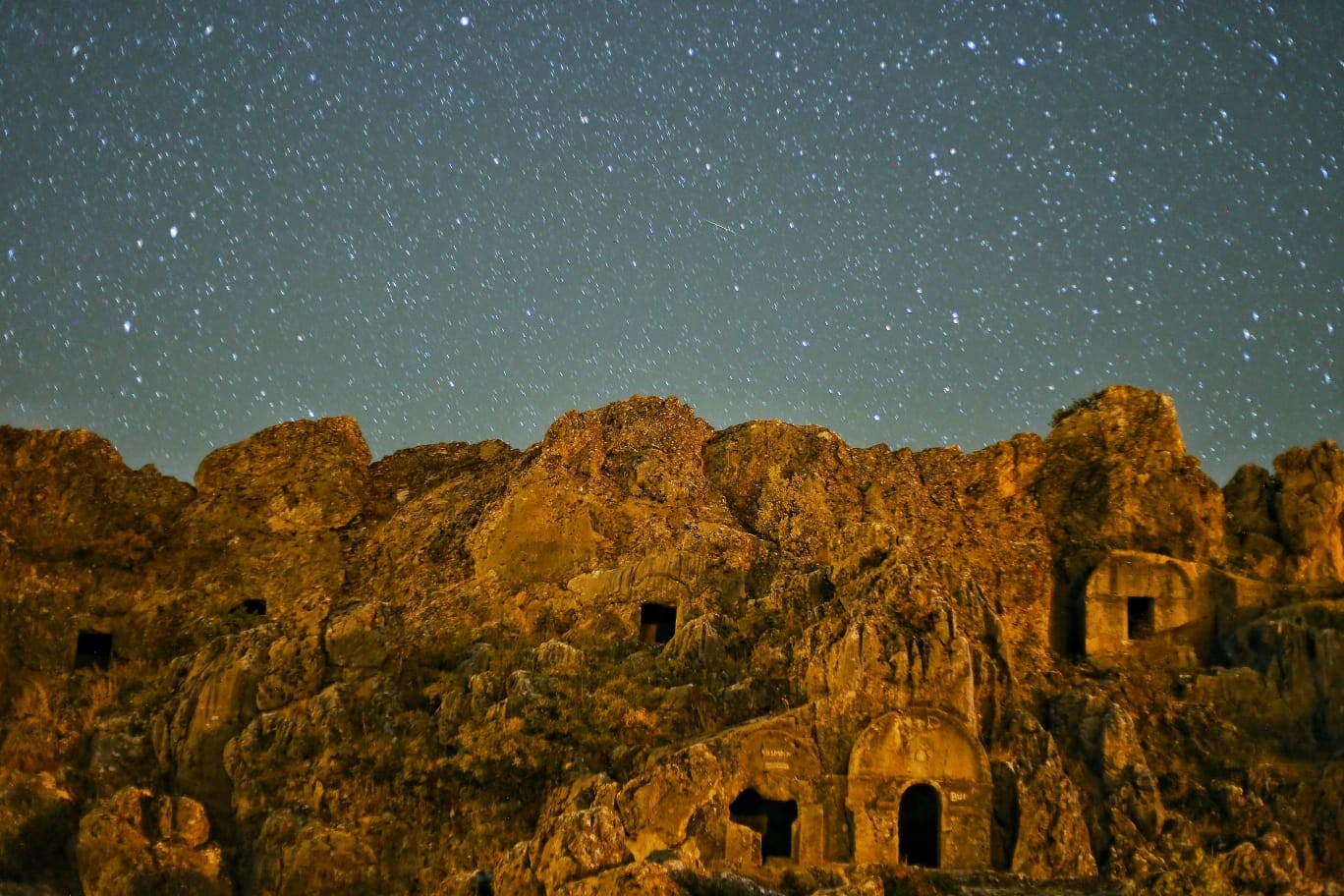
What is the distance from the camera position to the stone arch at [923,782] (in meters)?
25.8

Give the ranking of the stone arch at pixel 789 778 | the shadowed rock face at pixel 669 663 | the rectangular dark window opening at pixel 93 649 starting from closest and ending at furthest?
the stone arch at pixel 789 778 → the shadowed rock face at pixel 669 663 → the rectangular dark window opening at pixel 93 649

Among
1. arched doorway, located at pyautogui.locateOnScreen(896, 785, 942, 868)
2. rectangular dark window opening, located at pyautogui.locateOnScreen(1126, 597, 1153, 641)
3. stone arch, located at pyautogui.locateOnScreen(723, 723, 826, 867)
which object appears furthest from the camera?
rectangular dark window opening, located at pyautogui.locateOnScreen(1126, 597, 1153, 641)

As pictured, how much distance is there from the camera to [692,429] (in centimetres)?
3712

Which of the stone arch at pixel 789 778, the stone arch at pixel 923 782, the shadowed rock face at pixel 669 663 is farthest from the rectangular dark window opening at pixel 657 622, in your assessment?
the stone arch at pixel 923 782

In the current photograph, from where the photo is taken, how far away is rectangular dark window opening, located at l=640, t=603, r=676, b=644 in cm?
3369

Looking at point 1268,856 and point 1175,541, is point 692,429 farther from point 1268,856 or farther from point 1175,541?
point 1268,856

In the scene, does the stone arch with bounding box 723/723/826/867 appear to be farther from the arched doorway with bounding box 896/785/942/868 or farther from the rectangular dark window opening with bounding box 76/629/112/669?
the rectangular dark window opening with bounding box 76/629/112/669

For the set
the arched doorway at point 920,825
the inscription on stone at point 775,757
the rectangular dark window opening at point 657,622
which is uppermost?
the rectangular dark window opening at point 657,622

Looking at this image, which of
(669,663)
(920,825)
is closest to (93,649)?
(669,663)

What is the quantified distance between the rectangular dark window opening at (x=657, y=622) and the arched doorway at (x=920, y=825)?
7138 millimetres

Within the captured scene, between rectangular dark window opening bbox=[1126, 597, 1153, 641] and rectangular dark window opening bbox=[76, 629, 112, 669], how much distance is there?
23.5 metres

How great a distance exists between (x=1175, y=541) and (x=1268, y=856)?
10.3 metres

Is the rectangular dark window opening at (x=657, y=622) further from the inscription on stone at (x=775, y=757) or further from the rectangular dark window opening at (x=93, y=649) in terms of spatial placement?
the rectangular dark window opening at (x=93, y=649)

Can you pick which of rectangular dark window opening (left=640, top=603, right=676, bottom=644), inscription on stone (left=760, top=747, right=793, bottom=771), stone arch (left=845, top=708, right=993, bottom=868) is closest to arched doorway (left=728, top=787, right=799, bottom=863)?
inscription on stone (left=760, top=747, right=793, bottom=771)
